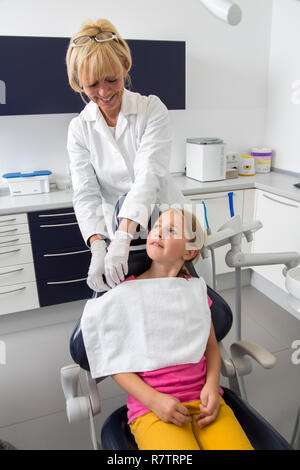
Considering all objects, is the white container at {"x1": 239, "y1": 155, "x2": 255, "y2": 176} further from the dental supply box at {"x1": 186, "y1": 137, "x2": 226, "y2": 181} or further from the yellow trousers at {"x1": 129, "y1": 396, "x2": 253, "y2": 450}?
the yellow trousers at {"x1": 129, "y1": 396, "x2": 253, "y2": 450}

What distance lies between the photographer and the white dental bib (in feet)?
3.64

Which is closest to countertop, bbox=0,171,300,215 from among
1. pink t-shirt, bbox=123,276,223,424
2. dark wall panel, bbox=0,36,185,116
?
dark wall panel, bbox=0,36,185,116

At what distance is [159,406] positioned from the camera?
1.01 metres

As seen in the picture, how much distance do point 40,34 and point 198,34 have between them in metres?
1.19

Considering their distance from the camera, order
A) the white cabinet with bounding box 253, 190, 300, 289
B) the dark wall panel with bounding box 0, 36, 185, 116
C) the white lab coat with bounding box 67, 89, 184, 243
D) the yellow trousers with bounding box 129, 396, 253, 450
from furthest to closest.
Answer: the white cabinet with bounding box 253, 190, 300, 289
the dark wall panel with bounding box 0, 36, 185, 116
the white lab coat with bounding box 67, 89, 184, 243
the yellow trousers with bounding box 129, 396, 253, 450

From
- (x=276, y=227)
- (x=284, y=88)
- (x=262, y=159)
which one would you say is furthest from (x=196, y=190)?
(x=284, y=88)

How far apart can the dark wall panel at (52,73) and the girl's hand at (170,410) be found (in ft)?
6.27

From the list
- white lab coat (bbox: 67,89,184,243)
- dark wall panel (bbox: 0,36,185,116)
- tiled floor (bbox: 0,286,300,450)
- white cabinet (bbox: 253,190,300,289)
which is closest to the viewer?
white lab coat (bbox: 67,89,184,243)

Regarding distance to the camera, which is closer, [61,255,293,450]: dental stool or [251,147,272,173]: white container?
[61,255,293,450]: dental stool

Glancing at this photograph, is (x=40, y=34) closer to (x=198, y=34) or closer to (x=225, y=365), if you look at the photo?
(x=198, y=34)

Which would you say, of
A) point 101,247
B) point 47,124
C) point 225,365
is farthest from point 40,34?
point 225,365

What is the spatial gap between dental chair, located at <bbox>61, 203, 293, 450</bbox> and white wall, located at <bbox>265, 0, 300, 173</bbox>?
1990 mm

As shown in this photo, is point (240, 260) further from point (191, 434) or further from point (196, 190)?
point (196, 190)

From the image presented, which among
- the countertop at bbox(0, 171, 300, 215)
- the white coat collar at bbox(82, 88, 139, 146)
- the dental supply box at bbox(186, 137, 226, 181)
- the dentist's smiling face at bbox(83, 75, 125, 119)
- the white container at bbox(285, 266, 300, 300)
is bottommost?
the white container at bbox(285, 266, 300, 300)
